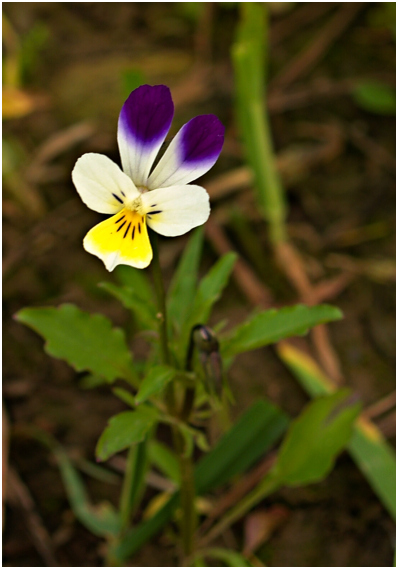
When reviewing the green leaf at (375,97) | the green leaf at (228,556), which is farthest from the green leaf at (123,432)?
the green leaf at (375,97)

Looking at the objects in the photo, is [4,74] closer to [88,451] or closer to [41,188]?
[41,188]

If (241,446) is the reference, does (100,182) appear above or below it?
above

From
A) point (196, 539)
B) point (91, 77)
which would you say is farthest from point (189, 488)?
point (91, 77)

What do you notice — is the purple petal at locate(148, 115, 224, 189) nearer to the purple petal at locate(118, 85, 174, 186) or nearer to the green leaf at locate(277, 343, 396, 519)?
the purple petal at locate(118, 85, 174, 186)

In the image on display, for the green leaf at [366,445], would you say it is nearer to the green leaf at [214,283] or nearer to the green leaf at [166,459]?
the green leaf at [166,459]

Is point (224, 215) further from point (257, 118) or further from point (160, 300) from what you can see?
point (160, 300)

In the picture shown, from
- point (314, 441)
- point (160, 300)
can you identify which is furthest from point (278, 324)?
point (314, 441)
